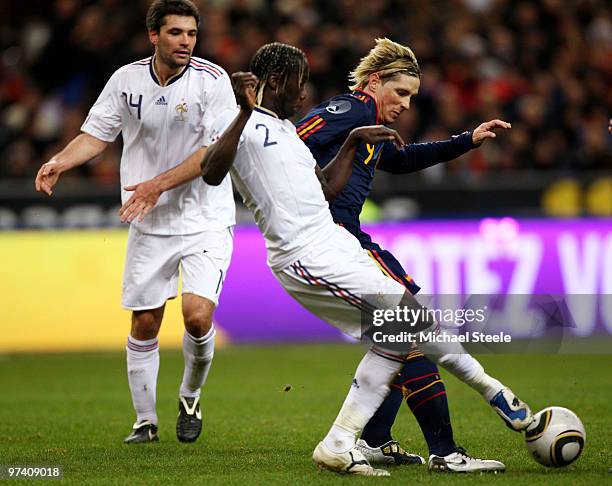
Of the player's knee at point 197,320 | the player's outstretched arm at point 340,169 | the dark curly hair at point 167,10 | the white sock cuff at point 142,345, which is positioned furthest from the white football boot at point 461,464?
the dark curly hair at point 167,10

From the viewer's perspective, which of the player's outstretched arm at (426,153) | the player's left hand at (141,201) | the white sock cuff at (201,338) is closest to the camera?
the player's outstretched arm at (426,153)

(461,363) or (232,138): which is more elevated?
(232,138)

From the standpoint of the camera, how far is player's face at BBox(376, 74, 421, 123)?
612 centimetres

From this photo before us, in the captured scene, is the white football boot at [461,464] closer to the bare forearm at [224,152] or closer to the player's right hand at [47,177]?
the bare forearm at [224,152]

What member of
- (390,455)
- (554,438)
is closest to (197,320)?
(390,455)

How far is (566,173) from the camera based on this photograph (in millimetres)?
14141

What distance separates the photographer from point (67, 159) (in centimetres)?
689

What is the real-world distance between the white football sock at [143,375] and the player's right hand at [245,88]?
2595 mm

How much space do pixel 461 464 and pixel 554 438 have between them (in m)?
0.48

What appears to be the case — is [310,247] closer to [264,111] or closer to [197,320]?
[264,111]

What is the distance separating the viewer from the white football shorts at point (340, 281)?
5.38 meters

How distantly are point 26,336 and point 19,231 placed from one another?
3.97 feet

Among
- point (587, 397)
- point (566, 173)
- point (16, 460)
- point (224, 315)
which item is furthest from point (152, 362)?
point (566, 173)

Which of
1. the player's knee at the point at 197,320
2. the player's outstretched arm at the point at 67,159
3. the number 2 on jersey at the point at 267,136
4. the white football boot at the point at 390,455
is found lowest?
the white football boot at the point at 390,455
